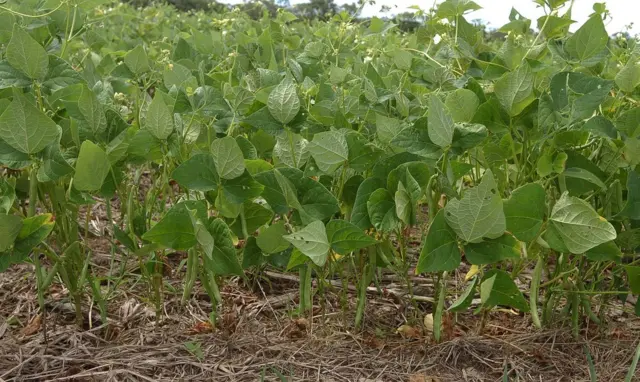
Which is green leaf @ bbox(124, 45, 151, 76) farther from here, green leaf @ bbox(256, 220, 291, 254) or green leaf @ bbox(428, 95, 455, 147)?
green leaf @ bbox(428, 95, 455, 147)

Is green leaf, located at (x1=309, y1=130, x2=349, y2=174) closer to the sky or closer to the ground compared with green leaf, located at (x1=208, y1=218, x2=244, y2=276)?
closer to the sky

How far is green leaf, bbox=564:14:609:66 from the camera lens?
1.45 m

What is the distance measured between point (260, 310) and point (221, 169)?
0.51 metres


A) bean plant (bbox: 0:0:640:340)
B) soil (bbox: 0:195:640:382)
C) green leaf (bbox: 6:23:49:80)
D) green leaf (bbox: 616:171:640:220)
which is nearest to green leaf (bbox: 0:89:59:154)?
bean plant (bbox: 0:0:640:340)

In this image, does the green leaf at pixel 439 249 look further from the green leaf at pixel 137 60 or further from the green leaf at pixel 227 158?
the green leaf at pixel 137 60

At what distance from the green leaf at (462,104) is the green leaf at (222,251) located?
47 cm

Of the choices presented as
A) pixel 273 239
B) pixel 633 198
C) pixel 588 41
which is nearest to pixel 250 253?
pixel 273 239

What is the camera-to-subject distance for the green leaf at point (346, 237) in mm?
1199

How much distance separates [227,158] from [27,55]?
17.7 inches

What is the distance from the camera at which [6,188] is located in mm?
1261

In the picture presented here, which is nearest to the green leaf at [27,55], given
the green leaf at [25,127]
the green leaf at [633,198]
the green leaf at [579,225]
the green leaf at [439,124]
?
the green leaf at [25,127]

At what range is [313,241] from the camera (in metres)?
1.18

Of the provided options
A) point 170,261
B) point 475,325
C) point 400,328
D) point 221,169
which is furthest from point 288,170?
point 170,261

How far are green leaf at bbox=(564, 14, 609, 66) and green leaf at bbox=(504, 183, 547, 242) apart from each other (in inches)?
18.3
